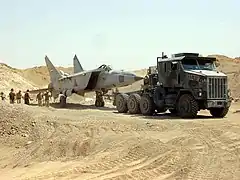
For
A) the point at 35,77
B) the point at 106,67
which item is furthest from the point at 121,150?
the point at 35,77

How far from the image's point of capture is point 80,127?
57.7ft

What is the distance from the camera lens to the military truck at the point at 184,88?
2017cm

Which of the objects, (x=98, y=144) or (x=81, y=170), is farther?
(x=98, y=144)

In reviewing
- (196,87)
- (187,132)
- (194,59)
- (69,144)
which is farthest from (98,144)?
(194,59)

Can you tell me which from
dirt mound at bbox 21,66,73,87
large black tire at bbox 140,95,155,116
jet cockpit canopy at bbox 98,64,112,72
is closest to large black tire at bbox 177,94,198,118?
large black tire at bbox 140,95,155,116

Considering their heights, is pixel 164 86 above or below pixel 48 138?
above

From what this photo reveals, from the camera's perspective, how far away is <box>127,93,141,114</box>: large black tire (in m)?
23.8

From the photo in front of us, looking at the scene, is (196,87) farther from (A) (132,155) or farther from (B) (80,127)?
(A) (132,155)

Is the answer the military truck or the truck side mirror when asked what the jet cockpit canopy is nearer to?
the military truck

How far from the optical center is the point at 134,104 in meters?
23.9

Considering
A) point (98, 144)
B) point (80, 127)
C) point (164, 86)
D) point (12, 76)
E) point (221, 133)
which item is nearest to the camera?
point (98, 144)

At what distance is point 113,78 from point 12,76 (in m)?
33.7

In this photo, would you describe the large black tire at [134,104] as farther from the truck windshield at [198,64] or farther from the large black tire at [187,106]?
the truck windshield at [198,64]

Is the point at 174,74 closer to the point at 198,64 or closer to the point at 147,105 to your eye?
the point at 198,64
